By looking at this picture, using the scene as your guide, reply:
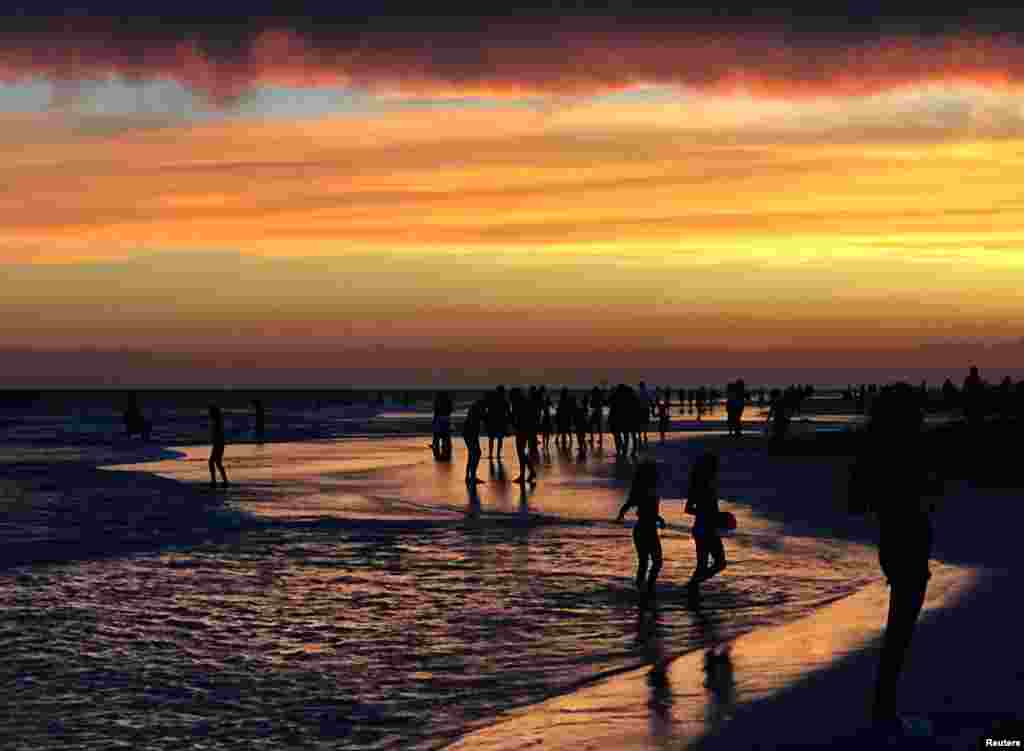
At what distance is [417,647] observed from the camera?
1180cm

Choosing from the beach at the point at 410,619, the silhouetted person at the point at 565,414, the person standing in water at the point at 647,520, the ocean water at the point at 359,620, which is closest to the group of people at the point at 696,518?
the person standing in water at the point at 647,520

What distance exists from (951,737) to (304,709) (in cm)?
456

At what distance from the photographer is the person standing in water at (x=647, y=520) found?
46.3ft

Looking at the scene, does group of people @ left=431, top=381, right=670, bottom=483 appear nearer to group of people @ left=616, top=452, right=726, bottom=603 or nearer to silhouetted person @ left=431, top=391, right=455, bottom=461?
silhouetted person @ left=431, top=391, right=455, bottom=461

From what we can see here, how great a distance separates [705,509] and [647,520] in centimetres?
92

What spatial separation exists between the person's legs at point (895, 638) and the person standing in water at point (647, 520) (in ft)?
19.5

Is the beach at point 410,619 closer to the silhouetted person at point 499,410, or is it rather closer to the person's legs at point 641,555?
the person's legs at point 641,555

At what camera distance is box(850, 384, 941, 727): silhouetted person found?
7855 millimetres

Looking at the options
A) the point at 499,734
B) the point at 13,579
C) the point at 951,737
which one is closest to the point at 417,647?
the point at 499,734

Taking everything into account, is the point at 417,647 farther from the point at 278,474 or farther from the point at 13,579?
the point at 278,474

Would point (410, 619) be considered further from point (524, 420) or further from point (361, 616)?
point (524, 420)

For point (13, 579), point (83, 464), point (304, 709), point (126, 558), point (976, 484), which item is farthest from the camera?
point (83, 464)

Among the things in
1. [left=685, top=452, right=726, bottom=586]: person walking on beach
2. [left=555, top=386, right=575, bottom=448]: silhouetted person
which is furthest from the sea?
[left=555, top=386, right=575, bottom=448]: silhouetted person

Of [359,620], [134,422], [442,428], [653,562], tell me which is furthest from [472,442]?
[134,422]
